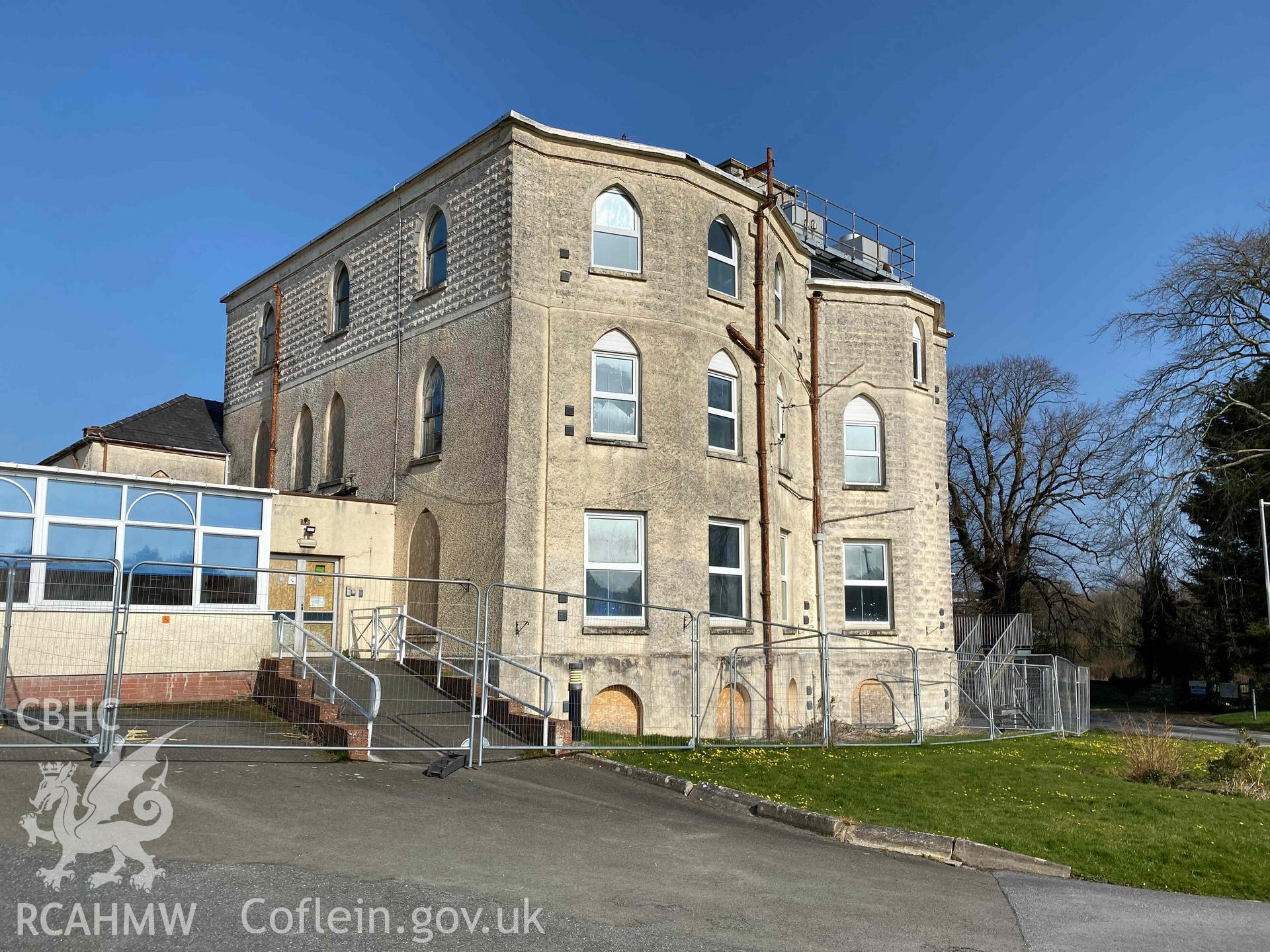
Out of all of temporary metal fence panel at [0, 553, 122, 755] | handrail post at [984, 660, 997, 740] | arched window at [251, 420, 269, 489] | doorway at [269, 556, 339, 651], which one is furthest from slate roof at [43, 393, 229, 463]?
handrail post at [984, 660, 997, 740]

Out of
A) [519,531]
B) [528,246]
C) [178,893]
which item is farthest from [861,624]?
[178,893]

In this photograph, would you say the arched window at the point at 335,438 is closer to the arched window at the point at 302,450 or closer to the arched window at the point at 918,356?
the arched window at the point at 302,450

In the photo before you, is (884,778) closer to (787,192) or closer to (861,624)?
(861,624)

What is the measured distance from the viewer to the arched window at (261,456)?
1003 inches

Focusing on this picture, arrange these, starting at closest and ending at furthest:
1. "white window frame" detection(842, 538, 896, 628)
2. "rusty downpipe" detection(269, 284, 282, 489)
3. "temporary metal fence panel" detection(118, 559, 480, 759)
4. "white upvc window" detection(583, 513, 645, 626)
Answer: "temporary metal fence panel" detection(118, 559, 480, 759), "white upvc window" detection(583, 513, 645, 626), "rusty downpipe" detection(269, 284, 282, 489), "white window frame" detection(842, 538, 896, 628)

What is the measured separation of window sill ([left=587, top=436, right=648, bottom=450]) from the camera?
1834 centimetres

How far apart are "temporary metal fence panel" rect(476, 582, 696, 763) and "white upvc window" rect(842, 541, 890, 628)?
797cm

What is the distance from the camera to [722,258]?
67.9 ft

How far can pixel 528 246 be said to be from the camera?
1844cm

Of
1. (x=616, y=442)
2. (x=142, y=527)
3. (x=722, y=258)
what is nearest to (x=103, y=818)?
(x=142, y=527)

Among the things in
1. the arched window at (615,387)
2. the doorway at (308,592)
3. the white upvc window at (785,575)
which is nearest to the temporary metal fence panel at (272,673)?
the doorway at (308,592)

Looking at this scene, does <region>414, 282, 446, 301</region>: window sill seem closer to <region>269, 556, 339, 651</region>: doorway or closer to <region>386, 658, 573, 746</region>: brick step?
<region>269, 556, 339, 651</region>: doorway

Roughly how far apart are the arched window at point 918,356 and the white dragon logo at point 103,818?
21393 mm

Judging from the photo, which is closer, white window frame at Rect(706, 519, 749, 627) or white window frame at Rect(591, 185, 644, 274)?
white window frame at Rect(591, 185, 644, 274)
